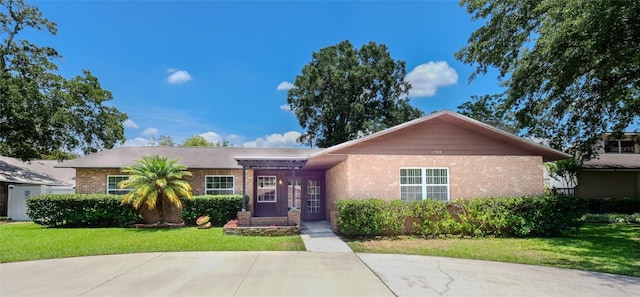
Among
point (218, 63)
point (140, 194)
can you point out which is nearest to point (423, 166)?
point (140, 194)

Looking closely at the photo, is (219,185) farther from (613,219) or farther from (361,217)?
(613,219)

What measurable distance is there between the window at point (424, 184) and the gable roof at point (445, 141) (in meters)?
0.66

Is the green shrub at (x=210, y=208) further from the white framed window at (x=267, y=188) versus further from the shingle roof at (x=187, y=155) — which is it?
the white framed window at (x=267, y=188)

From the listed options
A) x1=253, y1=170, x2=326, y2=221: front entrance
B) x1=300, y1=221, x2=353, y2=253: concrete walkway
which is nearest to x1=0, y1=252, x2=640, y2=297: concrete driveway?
x1=300, y1=221, x2=353, y2=253: concrete walkway

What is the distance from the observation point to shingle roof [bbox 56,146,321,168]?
16406 millimetres

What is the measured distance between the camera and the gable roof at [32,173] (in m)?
22.2

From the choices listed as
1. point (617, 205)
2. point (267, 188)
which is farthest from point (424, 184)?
point (617, 205)

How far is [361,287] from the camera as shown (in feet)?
20.0

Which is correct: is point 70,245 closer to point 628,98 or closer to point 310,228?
point 310,228

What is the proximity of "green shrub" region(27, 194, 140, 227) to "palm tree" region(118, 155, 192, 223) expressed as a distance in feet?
2.10

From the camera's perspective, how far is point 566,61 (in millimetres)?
11398

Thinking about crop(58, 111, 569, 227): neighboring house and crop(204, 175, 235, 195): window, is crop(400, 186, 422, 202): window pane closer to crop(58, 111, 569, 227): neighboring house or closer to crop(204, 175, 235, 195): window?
crop(58, 111, 569, 227): neighboring house

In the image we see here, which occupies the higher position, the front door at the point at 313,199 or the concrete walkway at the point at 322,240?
the front door at the point at 313,199

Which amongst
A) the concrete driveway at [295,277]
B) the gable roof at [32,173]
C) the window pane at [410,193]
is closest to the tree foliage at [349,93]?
the window pane at [410,193]
